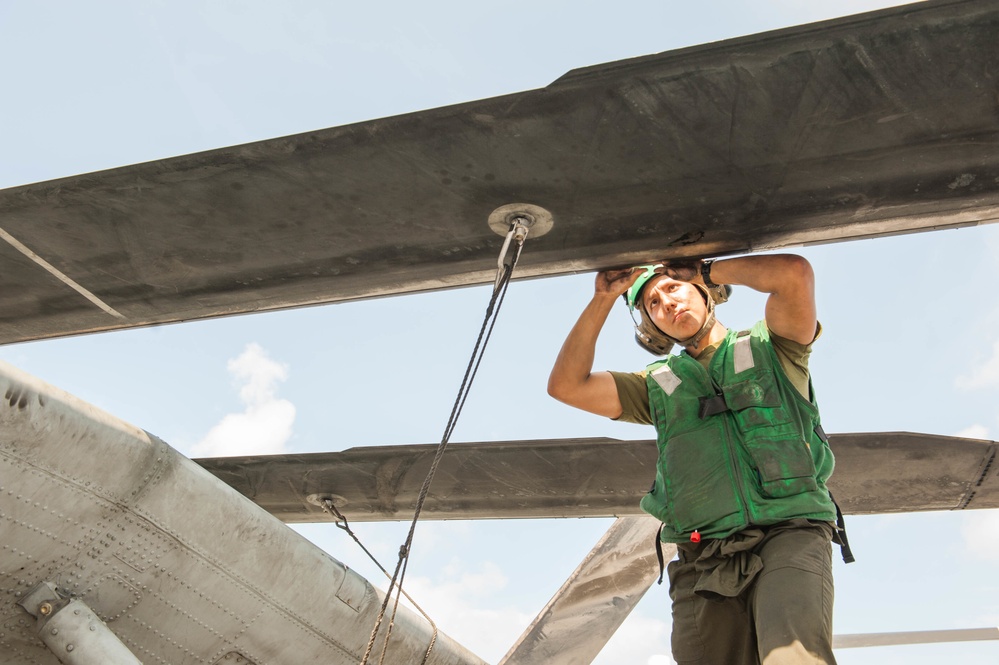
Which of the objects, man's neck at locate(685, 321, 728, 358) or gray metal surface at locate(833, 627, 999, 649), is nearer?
man's neck at locate(685, 321, 728, 358)

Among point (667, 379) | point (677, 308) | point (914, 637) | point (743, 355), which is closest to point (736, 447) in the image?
point (743, 355)

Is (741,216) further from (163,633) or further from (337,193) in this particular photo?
(163,633)

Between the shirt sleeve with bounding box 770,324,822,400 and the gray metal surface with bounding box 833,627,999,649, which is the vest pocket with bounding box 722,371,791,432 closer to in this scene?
the shirt sleeve with bounding box 770,324,822,400

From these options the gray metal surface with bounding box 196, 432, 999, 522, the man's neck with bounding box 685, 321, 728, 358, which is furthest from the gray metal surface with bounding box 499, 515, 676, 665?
the man's neck with bounding box 685, 321, 728, 358

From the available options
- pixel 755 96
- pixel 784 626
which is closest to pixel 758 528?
pixel 784 626

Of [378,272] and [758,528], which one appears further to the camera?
[378,272]

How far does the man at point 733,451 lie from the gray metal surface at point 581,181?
11.6 inches

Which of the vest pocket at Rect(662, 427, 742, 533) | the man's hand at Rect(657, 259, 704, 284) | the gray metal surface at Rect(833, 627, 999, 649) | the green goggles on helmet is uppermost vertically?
the gray metal surface at Rect(833, 627, 999, 649)

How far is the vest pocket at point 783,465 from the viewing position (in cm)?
369

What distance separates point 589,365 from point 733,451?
93 centimetres

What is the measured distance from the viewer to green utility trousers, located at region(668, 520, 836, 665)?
3289 mm

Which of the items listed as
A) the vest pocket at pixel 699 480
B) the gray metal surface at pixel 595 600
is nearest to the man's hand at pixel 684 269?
the vest pocket at pixel 699 480

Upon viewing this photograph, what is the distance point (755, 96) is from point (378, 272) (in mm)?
1999

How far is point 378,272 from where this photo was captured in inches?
175
